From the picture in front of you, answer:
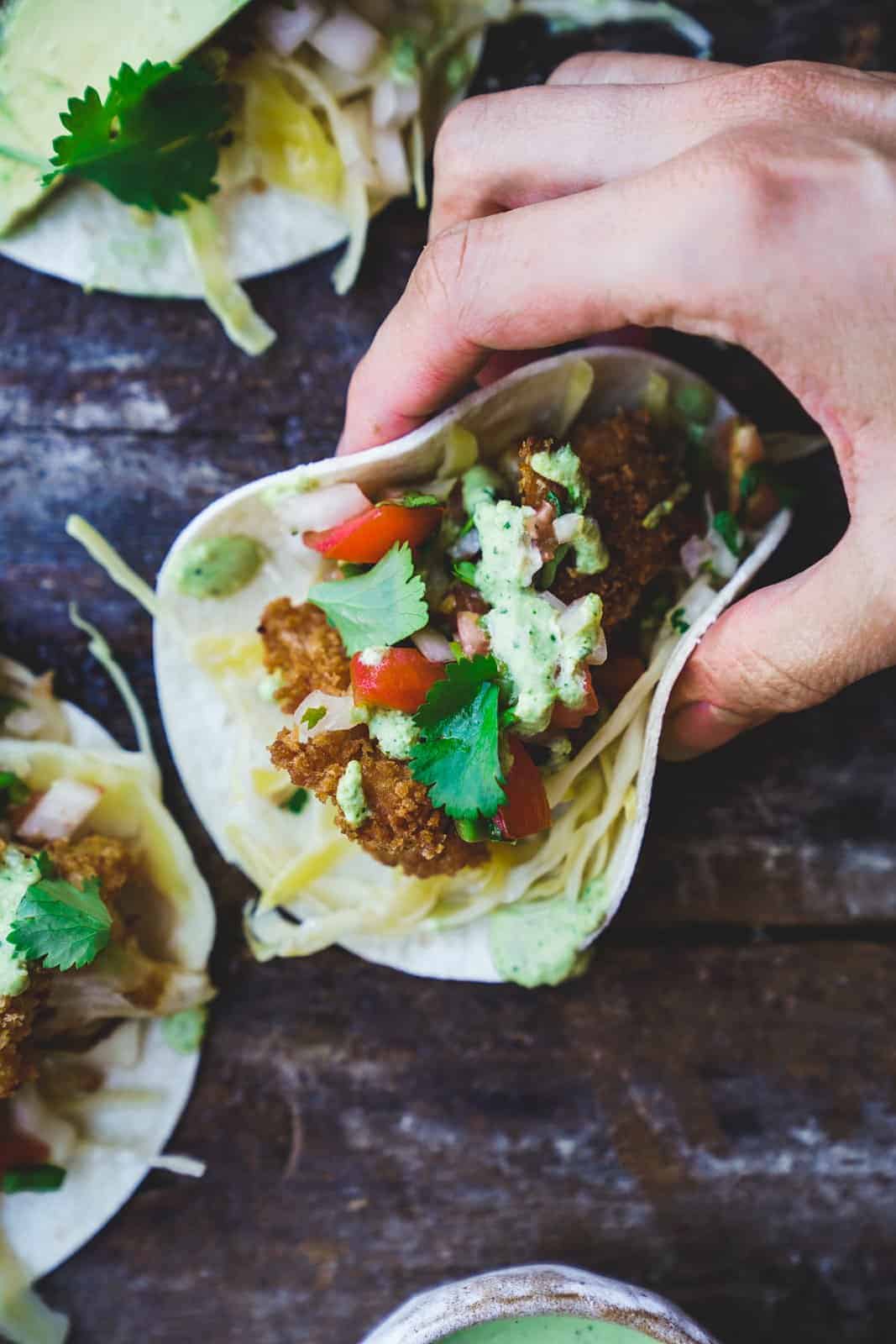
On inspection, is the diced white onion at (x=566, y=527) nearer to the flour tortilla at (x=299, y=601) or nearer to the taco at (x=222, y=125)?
the flour tortilla at (x=299, y=601)

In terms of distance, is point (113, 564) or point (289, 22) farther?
point (113, 564)

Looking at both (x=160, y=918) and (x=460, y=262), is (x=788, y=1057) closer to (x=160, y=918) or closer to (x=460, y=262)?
(x=160, y=918)

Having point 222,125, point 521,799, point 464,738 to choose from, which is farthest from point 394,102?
point 521,799

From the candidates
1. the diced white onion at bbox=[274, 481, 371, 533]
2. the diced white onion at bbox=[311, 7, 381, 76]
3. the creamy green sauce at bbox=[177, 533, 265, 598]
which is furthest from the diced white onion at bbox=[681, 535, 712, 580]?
the diced white onion at bbox=[311, 7, 381, 76]

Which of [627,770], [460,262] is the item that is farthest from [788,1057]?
[460,262]

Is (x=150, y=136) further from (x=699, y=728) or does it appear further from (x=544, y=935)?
(x=544, y=935)

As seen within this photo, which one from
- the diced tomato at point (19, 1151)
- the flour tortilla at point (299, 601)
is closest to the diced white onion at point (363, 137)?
the flour tortilla at point (299, 601)
